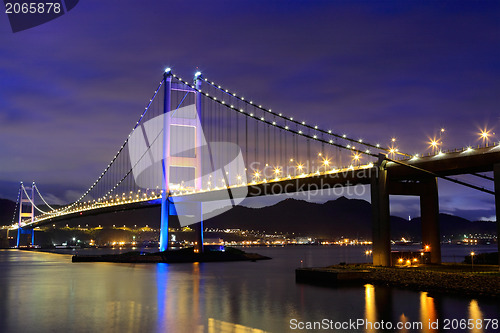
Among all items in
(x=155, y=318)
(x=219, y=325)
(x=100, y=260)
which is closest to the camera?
(x=219, y=325)

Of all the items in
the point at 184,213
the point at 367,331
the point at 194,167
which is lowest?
the point at 367,331

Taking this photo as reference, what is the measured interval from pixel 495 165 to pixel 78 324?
21354 mm

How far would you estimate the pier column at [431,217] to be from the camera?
36938 millimetres

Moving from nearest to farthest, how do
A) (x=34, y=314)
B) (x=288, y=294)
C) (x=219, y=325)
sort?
(x=219, y=325) < (x=34, y=314) < (x=288, y=294)

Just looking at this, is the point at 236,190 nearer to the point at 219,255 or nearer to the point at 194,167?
the point at 194,167

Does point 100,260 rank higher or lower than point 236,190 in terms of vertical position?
lower

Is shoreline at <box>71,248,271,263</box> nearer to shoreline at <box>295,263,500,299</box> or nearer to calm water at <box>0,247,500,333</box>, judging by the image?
calm water at <box>0,247,500,333</box>

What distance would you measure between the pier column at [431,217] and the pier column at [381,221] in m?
4.81

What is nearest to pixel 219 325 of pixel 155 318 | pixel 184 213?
pixel 155 318

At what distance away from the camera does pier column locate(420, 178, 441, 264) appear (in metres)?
36.9

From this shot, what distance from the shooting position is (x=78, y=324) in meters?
18.9

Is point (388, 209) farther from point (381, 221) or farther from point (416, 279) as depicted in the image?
point (416, 279)

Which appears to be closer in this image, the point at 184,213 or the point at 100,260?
the point at 184,213

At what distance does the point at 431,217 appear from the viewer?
37156 mm
